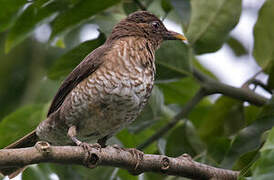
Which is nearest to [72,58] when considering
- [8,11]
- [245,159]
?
[8,11]

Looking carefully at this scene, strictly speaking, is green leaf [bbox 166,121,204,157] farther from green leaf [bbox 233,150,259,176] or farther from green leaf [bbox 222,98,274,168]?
green leaf [bbox 233,150,259,176]

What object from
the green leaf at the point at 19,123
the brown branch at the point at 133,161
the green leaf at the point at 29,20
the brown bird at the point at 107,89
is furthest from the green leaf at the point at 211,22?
the green leaf at the point at 19,123

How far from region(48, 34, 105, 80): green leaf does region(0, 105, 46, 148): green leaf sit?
12.9 inches

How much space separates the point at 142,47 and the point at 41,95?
1777 mm

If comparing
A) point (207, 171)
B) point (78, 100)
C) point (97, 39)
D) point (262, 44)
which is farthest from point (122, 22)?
point (207, 171)

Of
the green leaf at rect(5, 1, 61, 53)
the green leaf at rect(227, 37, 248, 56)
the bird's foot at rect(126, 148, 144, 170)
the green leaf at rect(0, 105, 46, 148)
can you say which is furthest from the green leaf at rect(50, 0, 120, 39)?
the green leaf at rect(227, 37, 248, 56)

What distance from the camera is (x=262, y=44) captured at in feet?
14.2

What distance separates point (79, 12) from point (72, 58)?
36cm

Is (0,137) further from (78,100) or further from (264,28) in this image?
(264,28)

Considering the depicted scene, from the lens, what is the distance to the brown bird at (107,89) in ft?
12.8

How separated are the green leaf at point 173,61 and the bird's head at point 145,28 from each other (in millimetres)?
70

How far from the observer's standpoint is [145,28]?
4.42 m

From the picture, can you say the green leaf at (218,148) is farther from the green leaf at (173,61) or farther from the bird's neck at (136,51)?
the bird's neck at (136,51)

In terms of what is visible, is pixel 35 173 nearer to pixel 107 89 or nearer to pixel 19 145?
pixel 19 145
